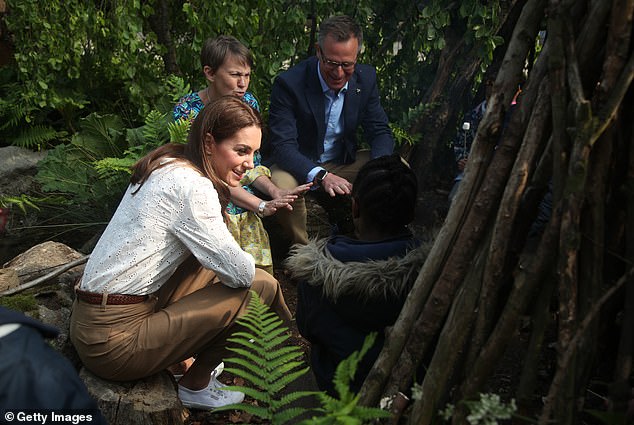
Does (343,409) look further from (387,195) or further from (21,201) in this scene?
(21,201)

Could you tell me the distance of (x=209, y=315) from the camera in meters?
3.15

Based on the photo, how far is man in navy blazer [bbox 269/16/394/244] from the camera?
4.64m

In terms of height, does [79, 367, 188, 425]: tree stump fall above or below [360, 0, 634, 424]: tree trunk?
below

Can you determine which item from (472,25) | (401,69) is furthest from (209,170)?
(401,69)

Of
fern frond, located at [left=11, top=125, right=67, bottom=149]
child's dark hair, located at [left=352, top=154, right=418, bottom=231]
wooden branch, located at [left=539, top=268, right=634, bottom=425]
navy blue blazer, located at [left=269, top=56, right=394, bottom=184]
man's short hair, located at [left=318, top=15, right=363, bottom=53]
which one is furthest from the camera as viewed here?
fern frond, located at [left=11, top=125, right=67, bottom=149]

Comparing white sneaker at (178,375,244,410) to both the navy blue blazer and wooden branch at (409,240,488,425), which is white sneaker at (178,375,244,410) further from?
the navy blue blazer

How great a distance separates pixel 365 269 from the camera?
8.60ft

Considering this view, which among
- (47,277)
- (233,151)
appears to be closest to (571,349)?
(233,151)

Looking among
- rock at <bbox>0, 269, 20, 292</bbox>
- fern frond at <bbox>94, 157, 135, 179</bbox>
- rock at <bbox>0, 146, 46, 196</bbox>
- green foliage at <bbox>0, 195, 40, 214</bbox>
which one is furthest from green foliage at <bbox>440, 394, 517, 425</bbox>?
rock at <bbox>0, 146, 46, 196</bbox>

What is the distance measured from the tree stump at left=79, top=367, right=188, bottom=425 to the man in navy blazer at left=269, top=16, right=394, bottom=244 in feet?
5.88

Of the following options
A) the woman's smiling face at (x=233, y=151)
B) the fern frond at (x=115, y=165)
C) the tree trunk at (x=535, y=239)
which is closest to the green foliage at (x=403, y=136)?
the fern frond at (x=115, y=165)

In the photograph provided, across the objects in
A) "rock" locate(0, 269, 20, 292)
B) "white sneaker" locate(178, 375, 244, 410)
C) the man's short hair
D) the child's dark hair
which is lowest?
"white sneaker" locate(178, 375, 244, 410)

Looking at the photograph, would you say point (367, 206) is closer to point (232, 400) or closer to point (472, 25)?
point (232, 400)

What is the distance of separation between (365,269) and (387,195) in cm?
34
